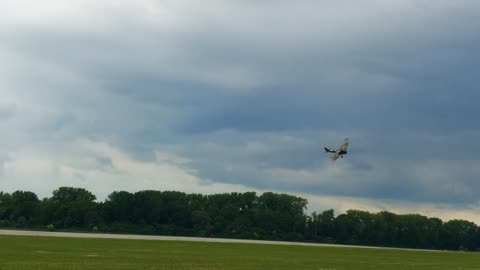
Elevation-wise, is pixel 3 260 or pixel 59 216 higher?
pixel 59 216

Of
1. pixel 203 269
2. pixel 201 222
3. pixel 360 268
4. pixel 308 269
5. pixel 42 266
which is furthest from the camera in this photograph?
pixel 201 222

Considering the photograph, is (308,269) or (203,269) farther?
(308,269)

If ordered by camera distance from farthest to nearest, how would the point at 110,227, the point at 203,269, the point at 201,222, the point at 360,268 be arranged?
the point at 201,222 → the point at 110,227 → the point at 360,268 → the point at 203,269

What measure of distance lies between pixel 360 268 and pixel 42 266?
25.4 metres

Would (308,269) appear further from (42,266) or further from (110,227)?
(110,227)

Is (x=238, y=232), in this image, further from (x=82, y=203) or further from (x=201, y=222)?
(x=82, y=203)

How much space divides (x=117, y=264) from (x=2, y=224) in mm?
156806

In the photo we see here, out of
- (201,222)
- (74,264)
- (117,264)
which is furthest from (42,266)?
(201,222)

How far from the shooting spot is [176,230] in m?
188

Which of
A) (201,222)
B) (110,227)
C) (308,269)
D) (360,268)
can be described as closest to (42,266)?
(308,269)

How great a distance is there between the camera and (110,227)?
181375mm

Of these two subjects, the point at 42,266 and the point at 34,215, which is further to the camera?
the point at 34,215

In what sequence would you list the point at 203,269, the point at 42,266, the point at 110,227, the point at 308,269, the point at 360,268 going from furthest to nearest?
the point at 110,227 → the point at 360,268 → the point at 308,269 → the point at 203,269 → the point at 42,266

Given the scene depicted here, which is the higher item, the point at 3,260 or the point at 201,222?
the point at 201,222
